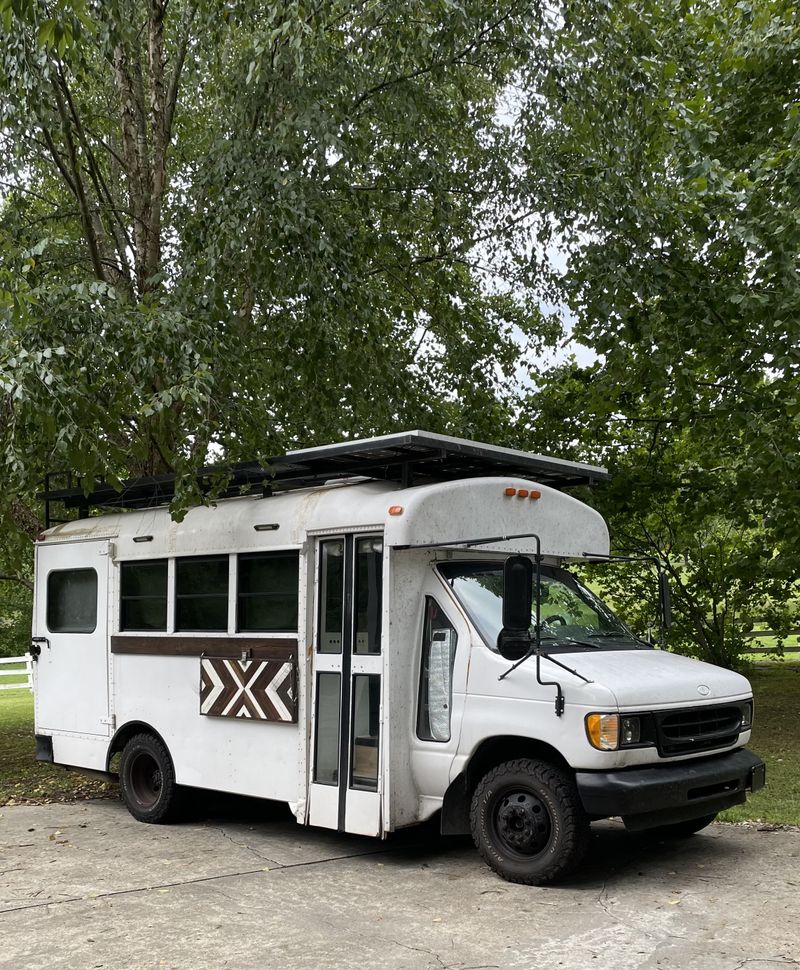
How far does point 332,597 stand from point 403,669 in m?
0.84

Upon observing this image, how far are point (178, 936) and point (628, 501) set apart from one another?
10.5 m

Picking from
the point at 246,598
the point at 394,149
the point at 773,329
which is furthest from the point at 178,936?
the point at 394,149

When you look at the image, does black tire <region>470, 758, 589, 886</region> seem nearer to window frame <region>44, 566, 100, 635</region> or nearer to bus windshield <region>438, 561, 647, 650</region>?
bus windshield <region>438, 561, 647, 650</region>

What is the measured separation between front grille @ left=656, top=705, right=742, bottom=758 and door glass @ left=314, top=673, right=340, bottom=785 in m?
2.32

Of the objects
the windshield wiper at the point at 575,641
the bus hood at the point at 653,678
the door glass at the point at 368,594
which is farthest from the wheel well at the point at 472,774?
the door glass at the point at 368,594

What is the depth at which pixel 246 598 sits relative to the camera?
877 cm

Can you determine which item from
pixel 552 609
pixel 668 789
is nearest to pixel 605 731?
pixel 668 789

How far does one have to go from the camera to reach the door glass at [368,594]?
7707 millimetres

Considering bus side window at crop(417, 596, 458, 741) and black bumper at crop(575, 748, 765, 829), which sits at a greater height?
bus side window at crop(417, 596, 458, 741)

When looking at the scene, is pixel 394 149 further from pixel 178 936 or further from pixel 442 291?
pixel 178 936

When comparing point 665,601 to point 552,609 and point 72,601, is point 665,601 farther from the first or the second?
point 72,601

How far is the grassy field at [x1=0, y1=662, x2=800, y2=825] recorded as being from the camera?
9.35 m

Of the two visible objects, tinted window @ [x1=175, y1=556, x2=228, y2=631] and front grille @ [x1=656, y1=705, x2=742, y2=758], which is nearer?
front grille @ [x1=656, y1=705, x2=742, y2=758]

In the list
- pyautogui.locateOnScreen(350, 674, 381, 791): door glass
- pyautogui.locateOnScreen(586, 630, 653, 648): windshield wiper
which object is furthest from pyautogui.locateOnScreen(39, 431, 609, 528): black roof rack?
pyautogui.locateOnScreen(350, 674, 381, 791): door glass
